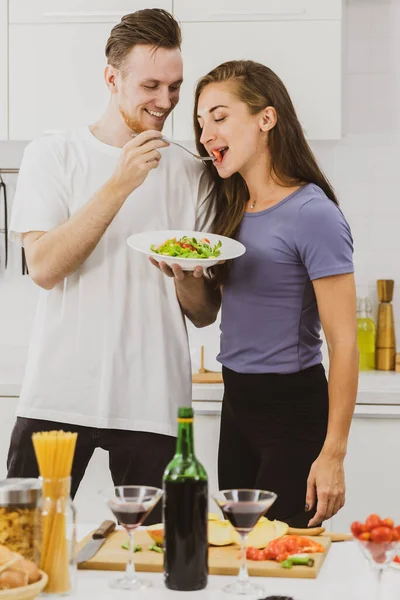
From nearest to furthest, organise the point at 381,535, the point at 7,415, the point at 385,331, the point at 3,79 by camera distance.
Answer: the point at 381,535 → the point at 7,415 → the point at 3,79 → the point at 385,331

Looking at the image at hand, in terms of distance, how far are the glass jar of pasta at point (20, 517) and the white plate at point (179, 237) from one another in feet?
2.55

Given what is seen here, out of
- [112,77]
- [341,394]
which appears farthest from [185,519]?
[112,77]

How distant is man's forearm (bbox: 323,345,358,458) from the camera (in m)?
1.94

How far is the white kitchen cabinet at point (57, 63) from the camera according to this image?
3197mm

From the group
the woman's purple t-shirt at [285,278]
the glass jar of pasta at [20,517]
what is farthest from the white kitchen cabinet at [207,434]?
the glass jar of pasta at [20,517]

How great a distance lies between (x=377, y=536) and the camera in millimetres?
1190

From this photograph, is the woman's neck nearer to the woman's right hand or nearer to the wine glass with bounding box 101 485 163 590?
the woman's right hand

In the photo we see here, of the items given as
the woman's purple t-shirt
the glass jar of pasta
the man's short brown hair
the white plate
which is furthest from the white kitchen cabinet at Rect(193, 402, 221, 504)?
the glass jar of pasta

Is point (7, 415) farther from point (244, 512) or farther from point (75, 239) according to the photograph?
point (244, 512)

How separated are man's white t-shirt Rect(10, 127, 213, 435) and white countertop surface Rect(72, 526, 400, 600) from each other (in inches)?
26.7

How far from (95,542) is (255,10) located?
2.26m

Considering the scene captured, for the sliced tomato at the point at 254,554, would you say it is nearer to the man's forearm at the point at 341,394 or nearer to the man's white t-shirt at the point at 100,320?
the man's forearm at the point at 341,394

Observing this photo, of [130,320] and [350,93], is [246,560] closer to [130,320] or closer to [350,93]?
[130,320]

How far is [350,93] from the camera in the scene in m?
3.53
